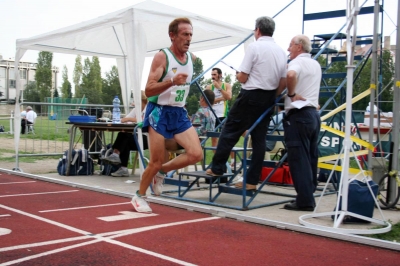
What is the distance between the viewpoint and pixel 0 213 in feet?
18.5

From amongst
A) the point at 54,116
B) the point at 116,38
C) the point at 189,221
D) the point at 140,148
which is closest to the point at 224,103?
the point at 140,148

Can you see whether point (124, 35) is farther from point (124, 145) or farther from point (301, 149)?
point (301, 149)

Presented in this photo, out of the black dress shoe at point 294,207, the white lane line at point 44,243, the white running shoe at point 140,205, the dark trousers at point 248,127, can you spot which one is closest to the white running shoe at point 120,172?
the dark trousers at point 248,127

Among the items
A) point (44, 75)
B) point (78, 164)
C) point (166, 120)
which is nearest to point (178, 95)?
point (166, 120)

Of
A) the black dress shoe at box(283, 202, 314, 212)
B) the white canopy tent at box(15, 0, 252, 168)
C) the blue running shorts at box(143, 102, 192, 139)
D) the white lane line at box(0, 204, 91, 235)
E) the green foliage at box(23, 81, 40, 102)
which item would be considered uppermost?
the green foliage at box(23, 81, 40, 102)

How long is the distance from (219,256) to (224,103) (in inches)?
250

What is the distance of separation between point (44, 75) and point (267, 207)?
100148mm

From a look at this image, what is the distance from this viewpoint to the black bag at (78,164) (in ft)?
31.3

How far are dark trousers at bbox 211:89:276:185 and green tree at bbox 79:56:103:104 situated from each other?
91.5 meters

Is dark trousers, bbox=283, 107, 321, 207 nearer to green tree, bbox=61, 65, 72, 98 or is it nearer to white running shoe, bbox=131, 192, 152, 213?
white running shoe, bbox=131, 192, 152, 213

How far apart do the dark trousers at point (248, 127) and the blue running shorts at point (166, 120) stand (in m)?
0.66

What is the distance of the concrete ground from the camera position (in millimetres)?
4883

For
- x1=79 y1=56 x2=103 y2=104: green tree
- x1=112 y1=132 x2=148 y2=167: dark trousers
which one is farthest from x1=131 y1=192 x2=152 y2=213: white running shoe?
x1=79 y1=56 x2=103 y2=104: green tree

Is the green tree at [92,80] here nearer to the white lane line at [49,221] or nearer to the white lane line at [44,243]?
the white lane line at [49,221]
